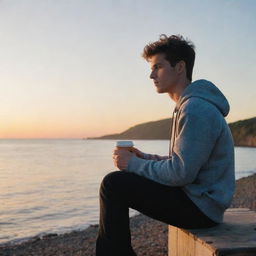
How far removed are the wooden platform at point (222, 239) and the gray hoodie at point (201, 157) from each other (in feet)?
0.52

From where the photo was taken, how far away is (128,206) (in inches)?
119

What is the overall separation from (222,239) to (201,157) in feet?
1.87

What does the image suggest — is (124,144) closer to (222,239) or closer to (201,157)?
(201,157)

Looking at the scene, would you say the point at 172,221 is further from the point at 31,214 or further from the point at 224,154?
the point at 31,214

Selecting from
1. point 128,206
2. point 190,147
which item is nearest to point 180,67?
point 190,147

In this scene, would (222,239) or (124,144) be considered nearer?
(222,239)

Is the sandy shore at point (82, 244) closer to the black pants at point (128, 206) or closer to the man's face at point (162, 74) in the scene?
the black pants at point (128, 206)

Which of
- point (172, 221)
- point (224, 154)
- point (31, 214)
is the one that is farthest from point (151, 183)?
point (31, 214)

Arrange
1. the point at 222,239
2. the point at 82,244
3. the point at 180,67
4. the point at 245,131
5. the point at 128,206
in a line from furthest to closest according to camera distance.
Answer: the point at 245,131 → the point at 82,244 → the point at 180,67 → the point at 128,206 → the point at 222,239

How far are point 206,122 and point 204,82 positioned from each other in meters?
0.42

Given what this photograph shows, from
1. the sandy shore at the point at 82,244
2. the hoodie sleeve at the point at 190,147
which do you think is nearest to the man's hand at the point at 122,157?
the hoodie sleeve at the point at 190,147

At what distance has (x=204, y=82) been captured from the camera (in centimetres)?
318

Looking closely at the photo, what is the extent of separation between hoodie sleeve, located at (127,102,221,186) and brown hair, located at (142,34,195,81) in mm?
525

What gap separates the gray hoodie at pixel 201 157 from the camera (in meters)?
2.87
